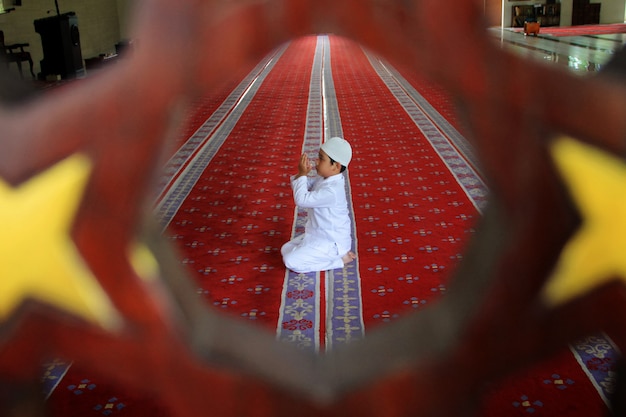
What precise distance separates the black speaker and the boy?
16.6 ft

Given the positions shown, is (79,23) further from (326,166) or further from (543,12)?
(543,12)

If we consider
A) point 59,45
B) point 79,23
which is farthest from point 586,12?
point 59,45

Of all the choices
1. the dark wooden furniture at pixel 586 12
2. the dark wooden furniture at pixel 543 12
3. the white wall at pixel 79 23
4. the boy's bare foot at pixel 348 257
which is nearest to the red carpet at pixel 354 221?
the boy's bare foot at pixel 348 257

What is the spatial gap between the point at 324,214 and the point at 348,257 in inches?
6.6

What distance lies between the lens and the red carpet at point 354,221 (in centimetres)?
138

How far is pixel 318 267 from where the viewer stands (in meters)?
1.99

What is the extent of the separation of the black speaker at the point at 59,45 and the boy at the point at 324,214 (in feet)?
16.6

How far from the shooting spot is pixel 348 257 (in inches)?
80.7

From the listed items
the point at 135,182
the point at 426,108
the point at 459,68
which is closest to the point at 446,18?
the point at 459,68

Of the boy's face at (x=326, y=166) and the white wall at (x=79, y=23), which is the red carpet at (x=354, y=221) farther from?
the white wall at (x=79, y=23)

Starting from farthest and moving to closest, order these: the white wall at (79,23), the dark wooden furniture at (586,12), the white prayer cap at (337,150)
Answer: the dark wooden furniture at (586,12) < the white wall at (79,23) < the white prayer cap at (337,150)

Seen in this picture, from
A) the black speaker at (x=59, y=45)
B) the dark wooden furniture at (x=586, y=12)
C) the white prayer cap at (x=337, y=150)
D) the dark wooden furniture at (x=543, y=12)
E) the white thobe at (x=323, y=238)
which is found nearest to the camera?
the white prayer cap at (x=337, y=150)

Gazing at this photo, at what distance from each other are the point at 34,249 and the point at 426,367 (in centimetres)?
31

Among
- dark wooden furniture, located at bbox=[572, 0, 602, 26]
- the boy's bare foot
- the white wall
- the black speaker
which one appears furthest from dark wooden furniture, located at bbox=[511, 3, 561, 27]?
the boy's bare foot
